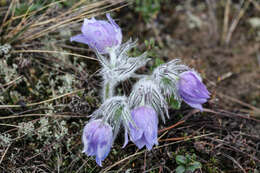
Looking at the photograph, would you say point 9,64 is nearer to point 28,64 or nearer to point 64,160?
point 28,64

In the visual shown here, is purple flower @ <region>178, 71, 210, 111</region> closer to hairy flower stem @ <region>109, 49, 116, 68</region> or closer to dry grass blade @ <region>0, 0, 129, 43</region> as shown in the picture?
hairy flower stem @ <region>109, 49, 116, 68</region>

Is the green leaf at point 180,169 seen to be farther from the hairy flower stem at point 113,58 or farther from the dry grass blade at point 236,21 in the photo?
the dry grass blade at point 236,21

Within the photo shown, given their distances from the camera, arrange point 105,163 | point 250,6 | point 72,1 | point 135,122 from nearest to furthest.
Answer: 1. point 135,122
2. point 105,163
3. point 72,1
4. point 250,6

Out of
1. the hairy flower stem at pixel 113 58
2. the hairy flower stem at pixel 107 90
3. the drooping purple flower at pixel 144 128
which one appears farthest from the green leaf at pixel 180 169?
the hairy flower stem at pixel 113 58

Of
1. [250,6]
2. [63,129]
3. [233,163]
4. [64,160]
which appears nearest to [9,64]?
[63,129]

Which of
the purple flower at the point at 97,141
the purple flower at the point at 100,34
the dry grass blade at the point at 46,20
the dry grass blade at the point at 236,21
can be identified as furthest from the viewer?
the dry grass blade at the point at 236,21

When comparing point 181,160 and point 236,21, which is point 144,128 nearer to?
point 181,160

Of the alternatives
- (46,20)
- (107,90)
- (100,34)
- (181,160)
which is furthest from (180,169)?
(46,20)
